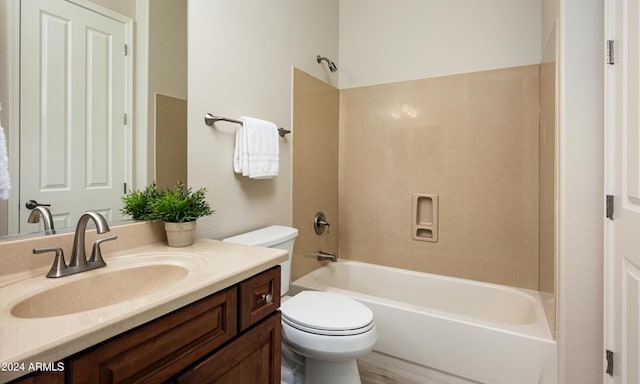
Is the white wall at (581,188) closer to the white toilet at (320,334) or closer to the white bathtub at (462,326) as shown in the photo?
the white bathtub at (462,326)

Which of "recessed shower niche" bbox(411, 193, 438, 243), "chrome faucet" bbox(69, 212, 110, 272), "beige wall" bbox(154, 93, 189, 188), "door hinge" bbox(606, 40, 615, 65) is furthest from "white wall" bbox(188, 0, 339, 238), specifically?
→ "door hinge" bbox(606, 40, 615, 65)

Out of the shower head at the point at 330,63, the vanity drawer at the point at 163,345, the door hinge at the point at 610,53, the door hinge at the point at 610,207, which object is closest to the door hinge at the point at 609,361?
the door hinge at the point at 610,207

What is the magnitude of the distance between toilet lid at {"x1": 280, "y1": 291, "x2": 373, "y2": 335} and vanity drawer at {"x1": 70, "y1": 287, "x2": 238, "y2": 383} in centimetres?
56

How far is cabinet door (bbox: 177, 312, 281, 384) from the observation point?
2.73 ft

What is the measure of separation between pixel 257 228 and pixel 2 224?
110 cm

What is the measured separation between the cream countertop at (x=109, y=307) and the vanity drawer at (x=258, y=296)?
0.03 metres

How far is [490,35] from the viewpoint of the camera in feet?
7.16

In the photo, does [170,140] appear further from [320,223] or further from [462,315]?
[462,315]

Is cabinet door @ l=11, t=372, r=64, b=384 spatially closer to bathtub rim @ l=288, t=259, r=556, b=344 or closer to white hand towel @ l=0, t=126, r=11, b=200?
white hand towel @ l=0, t=126, r=11, b=200

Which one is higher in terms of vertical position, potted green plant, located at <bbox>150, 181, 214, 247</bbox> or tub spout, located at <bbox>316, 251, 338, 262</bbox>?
potted green plant, located at <bbox>150, 181, 214, 247</bbox>

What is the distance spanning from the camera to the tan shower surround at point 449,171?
2111mm

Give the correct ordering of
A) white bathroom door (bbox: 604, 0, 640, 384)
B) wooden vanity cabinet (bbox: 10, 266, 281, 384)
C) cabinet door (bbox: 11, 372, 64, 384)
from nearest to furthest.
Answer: cabinet door (bbox: 11, 372, 64, 384) < wooden vanity cabinet (bbox: 10, 266, 281, 384) < white bathroom door (bbox: 604, 0, 640, 384)

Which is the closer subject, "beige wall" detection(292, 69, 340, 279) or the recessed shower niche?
"beige wall" detection(292, 69, 340, 279)

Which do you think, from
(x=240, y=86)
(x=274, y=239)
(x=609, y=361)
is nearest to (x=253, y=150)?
(x=240, y=86)
